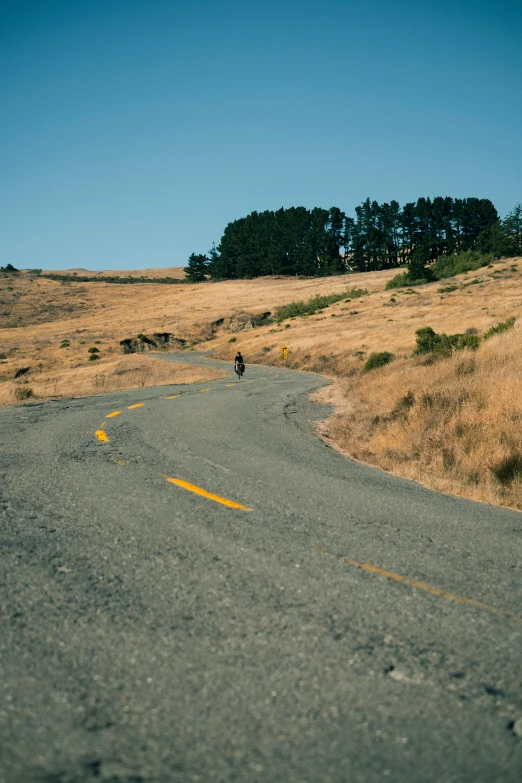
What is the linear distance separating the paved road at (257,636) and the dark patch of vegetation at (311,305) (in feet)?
211

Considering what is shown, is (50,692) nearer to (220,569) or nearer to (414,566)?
A: (220,569)

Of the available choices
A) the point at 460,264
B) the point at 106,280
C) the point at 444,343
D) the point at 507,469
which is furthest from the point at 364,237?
the point at 507,469

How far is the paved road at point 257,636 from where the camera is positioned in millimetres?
2592

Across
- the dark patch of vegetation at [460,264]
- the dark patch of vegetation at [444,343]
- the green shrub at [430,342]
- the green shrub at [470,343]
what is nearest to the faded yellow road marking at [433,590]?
the green shrub at [470,343]

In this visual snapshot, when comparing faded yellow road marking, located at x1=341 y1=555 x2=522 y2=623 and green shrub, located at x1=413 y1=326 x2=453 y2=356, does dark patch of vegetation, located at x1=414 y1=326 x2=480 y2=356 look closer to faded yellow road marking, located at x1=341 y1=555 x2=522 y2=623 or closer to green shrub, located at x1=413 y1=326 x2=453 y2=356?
green shrub, located at x1=413 y1=326 x2=453 y2=356

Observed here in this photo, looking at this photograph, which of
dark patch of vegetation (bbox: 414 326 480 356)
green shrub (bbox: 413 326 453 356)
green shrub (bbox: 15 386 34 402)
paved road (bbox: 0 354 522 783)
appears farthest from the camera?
green shrub (bbox: 15 386 34 402)

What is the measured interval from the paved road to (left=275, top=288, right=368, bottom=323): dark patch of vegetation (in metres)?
64.4

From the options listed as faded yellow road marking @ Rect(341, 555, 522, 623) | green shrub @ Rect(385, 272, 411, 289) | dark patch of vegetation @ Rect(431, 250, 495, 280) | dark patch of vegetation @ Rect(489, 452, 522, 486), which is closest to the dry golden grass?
dark patch of vegetation @ Rect(489, 452, 522, 486)

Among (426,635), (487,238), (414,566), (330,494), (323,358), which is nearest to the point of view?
(426,635)

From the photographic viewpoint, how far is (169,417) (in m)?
15.4

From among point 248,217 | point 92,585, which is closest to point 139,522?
point 92,585

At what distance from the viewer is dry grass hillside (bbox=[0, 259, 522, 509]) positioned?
1010cm

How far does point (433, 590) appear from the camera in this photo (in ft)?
13.9

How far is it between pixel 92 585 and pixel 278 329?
190ft
